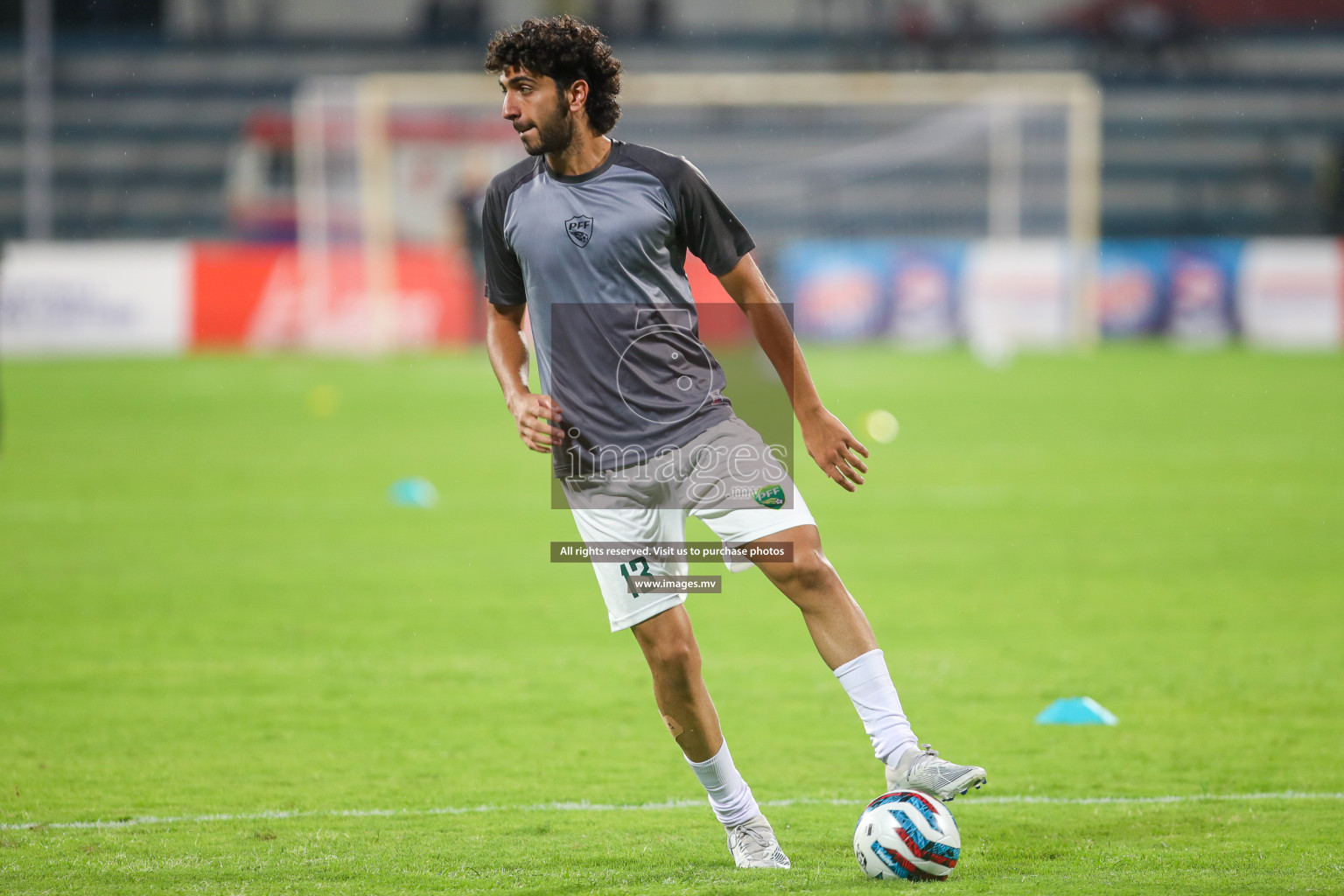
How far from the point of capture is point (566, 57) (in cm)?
417

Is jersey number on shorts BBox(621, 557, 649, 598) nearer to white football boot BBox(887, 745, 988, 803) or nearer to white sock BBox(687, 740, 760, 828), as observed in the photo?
white sock BBox(687, 740, 760, 828)

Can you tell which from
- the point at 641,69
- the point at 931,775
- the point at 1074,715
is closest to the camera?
the point at 931,775

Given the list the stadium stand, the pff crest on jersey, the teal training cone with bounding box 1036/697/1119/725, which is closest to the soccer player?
the pff crest on jersey

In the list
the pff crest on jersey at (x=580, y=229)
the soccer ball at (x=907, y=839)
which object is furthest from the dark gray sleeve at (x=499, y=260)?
the soccer ball at (x=907, y=839)

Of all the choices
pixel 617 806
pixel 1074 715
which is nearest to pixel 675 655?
pixel 617 806

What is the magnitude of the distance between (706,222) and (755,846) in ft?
5.47

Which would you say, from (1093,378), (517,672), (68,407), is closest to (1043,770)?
(517,672)

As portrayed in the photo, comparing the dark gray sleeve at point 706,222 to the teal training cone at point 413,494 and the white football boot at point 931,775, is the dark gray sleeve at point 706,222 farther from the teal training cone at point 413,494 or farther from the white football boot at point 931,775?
the teal training cone at point 413,494

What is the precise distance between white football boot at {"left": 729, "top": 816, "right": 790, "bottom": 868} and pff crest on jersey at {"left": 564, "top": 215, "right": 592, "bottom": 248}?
1615mm

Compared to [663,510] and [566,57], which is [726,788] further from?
[566,57]

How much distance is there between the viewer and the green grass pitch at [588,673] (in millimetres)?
4414

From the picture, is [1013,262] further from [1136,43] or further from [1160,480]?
[1160,480]

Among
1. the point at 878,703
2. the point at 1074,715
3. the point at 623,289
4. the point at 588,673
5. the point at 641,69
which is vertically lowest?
the point at 588,673

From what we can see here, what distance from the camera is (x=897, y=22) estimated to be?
3288 centimetres
